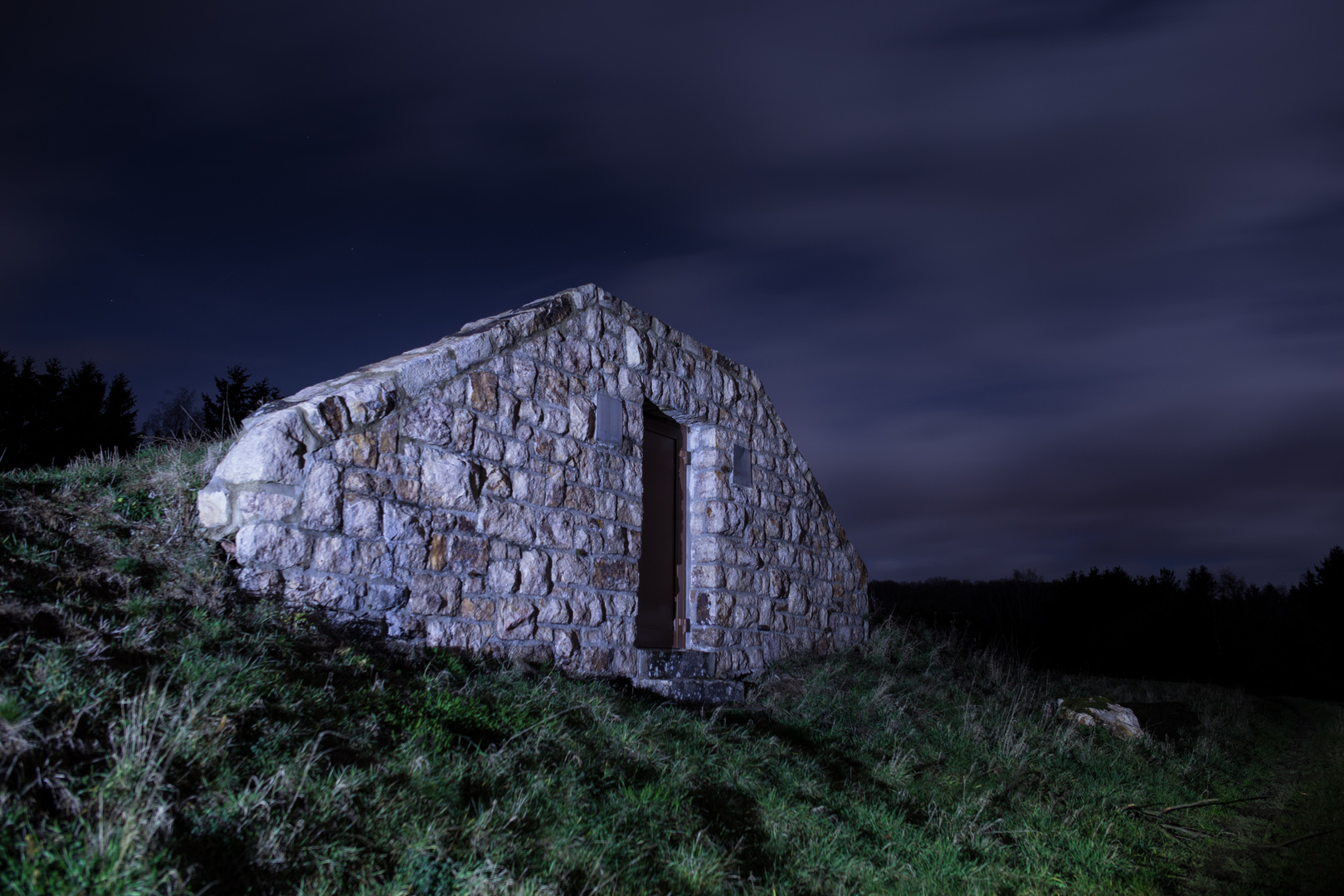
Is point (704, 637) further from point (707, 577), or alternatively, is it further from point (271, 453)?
point (271, 453)

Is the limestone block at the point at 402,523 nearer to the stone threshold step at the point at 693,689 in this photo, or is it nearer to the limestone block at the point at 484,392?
the limestone block at the point at 484,392

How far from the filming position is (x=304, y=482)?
4523 millimetres

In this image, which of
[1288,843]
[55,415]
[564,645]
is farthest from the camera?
[55,415]

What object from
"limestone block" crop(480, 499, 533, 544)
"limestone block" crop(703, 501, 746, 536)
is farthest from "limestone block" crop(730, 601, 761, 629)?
"limestone block" crop(480, 499, 533, 544)

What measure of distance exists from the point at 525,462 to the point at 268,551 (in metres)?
1.95

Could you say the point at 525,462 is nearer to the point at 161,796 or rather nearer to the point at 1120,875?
the point at 161,796

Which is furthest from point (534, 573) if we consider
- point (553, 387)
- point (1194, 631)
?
point (1194, 631)

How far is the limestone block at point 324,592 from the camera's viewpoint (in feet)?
14.4

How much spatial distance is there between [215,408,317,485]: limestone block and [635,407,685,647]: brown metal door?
3.19m

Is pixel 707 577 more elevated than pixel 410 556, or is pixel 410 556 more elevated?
pixel 410 556

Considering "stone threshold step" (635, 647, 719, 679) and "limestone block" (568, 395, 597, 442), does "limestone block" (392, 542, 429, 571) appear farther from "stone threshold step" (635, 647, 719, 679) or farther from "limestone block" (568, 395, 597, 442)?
"stone threshold step" (635, 647, 719, 679)

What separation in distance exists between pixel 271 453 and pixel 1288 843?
22.1 ft

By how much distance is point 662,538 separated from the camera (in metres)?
7.41

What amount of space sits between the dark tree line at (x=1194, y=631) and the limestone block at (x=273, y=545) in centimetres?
1919
